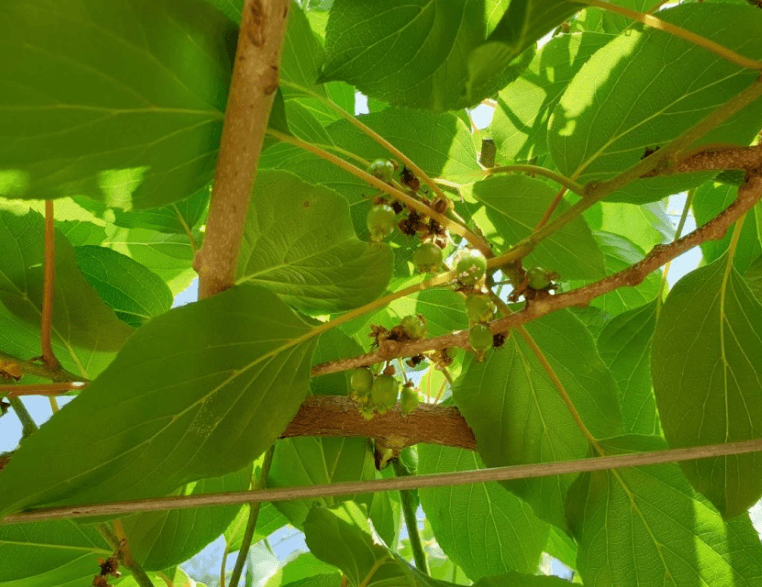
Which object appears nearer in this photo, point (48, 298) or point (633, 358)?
point (48, 298)

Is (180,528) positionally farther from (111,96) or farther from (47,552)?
(111,96)

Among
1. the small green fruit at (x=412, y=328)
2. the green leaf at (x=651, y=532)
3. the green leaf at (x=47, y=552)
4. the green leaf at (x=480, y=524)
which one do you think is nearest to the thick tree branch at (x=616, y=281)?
the small green fruit at (x=412, y=328)

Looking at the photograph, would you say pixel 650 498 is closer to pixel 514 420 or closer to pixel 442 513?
pixel 514 420

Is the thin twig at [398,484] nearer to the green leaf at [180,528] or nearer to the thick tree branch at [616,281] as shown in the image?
the thick tree branch at [616,281]

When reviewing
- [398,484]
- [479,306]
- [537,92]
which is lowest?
[398,484]

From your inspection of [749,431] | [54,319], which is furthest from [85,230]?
[749,431]

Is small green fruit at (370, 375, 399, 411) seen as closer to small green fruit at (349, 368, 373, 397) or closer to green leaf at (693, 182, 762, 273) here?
small green fruit at (349, 368, 373, 397)

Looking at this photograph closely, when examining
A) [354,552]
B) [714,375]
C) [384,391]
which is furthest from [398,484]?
[714,375]
